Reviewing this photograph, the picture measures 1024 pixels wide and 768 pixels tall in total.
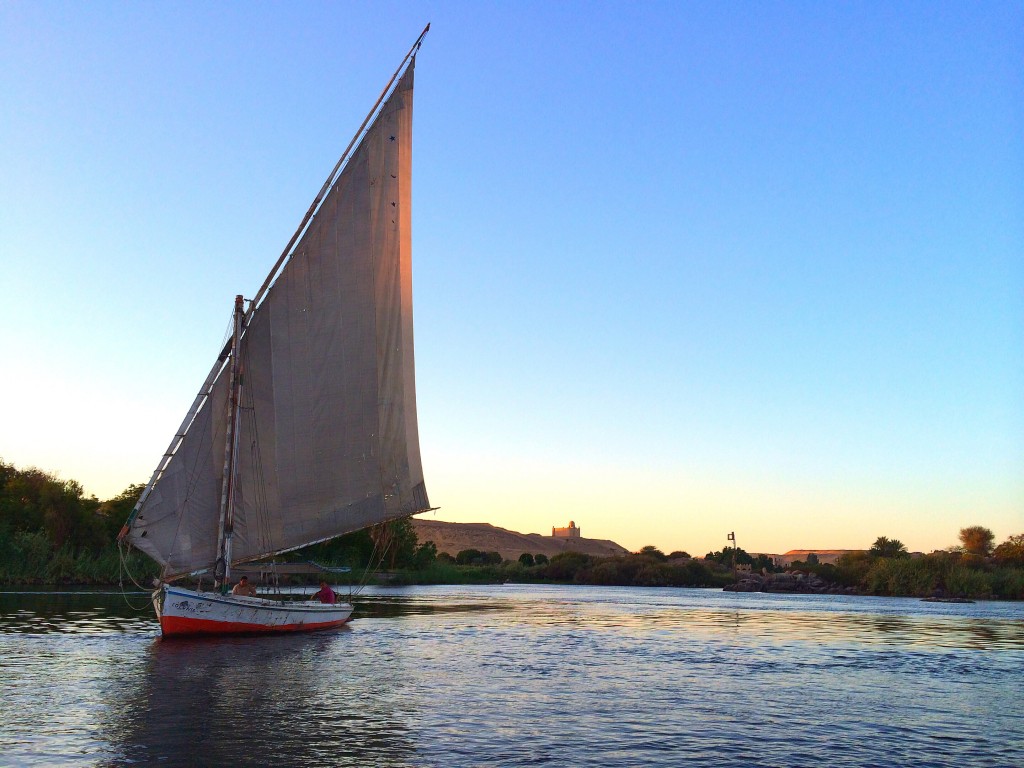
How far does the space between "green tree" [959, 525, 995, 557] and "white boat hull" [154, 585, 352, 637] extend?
304 feet

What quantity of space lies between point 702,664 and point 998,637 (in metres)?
18.5

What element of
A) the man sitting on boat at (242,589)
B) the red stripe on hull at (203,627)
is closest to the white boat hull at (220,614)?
the red stripe on hull at (203,627)

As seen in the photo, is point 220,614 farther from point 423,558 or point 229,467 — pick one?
point 423,558

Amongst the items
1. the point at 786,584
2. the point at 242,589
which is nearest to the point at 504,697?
the point at 242,589

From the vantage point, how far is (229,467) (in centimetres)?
2830

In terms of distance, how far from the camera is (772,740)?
50.4 ft

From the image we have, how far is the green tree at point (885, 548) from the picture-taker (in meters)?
92.5

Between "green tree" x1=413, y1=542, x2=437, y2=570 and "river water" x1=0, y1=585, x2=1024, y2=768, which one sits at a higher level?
"green tree" x1=413, y1=542, x2=437, y2=570

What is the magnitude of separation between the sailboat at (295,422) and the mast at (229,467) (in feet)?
0.13

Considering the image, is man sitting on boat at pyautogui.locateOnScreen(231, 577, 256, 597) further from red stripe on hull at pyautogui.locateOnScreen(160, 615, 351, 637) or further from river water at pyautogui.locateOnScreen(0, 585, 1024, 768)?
river water at pyautogui.locateOnScreen(0, 585, 1024, 768)

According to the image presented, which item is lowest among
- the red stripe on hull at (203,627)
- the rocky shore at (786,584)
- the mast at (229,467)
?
the rocky shore at (786,584)

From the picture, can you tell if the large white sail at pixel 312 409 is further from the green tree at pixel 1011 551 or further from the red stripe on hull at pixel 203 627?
the green tree at pixel 1011 551

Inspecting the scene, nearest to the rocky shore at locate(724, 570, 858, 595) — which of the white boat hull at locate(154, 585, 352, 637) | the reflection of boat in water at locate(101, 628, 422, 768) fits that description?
the white boat hull at locate(154, 585, 352, 637)

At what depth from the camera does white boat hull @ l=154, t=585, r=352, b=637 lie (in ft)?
91.0
